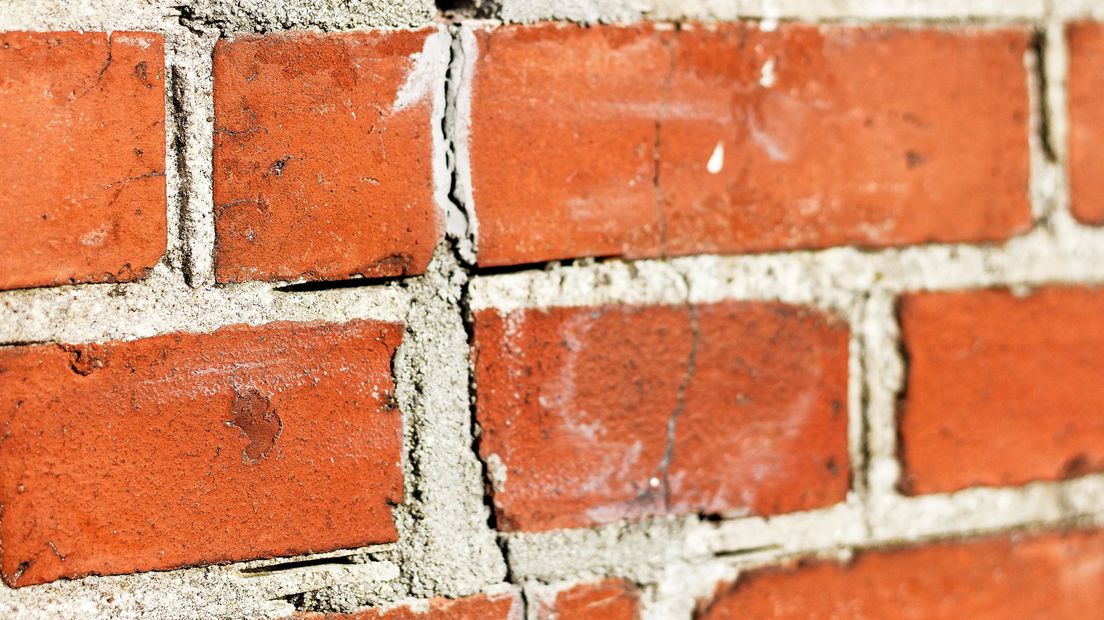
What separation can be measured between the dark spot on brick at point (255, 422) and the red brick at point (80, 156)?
0.07 metres

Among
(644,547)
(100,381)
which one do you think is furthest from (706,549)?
(100,381)

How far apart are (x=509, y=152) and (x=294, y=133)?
0.32ft

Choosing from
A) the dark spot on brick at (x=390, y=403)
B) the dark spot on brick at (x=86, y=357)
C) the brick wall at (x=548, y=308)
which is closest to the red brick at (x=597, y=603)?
the brick wall at (x=548, y=308)

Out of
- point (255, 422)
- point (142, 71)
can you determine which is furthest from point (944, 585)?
point (142, 71)

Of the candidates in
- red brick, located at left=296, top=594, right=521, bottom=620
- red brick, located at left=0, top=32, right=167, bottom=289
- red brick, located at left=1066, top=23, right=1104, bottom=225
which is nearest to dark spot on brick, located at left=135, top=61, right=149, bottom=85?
red brick, located at left=0, top=32, right=167, bottom=289

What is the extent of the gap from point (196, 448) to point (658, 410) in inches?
8.6

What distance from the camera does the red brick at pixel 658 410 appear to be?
42cm

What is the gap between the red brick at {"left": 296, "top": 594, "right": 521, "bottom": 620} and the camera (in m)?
0.41

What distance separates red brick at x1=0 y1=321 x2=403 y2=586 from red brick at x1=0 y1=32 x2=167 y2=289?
4 centimetres

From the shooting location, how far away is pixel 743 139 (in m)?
0.43

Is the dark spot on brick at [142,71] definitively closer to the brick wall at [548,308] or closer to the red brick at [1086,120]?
the brick wall at [548,308]

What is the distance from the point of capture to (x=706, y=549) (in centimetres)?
45

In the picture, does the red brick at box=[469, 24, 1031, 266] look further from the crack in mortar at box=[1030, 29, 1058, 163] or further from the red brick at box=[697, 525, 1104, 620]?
the red brick at box=[697, 525, 1104, 620]

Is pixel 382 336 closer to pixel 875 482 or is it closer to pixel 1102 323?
pixel 875 482
